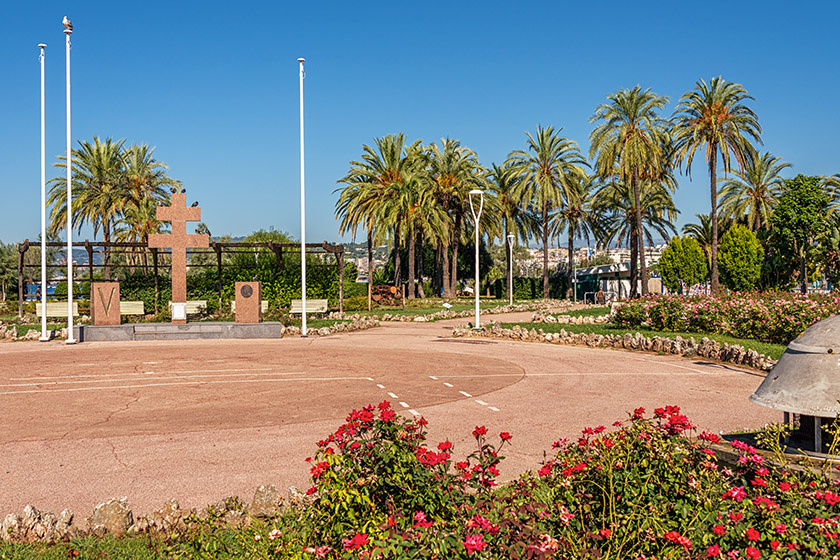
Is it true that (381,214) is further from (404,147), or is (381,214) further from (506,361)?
(506,361)

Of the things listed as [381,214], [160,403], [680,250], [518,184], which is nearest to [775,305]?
[160,403]

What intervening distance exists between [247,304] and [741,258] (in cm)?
4285

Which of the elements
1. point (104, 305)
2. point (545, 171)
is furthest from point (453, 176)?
point (104, 305)

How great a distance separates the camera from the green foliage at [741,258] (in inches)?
2034

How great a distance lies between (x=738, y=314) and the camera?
1912cm

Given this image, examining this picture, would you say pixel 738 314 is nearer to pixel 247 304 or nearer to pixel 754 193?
pixel 247 304

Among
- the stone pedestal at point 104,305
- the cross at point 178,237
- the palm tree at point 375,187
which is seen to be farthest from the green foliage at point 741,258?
the stone pedestal at point 104,305

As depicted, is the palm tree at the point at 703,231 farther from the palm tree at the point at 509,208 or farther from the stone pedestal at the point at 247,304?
the stone pedestal at the point at 247,304

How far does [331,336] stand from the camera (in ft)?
77.6

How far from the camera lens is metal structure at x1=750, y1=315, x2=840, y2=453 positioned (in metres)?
4.54

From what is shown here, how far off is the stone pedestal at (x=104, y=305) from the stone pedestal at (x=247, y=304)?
4.14 m

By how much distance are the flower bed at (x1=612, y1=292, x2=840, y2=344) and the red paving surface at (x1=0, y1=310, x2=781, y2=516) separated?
12.9 feet

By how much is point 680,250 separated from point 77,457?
5564cm

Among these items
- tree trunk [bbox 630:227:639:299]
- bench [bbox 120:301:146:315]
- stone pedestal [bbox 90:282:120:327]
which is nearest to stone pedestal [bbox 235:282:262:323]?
stone pedestal [bbox 90:282:120:327]
